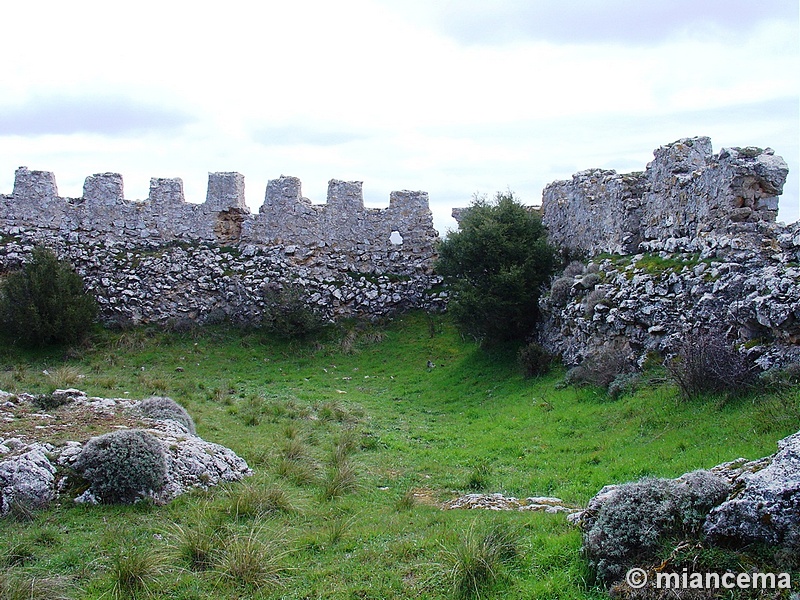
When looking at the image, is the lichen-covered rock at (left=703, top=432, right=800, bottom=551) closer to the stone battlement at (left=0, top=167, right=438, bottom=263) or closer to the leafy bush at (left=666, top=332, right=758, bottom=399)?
the leafy bush at (left=666, top=332, right=758, bottom=399)

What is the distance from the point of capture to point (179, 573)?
6.52 metres

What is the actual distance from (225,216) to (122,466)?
1809cm

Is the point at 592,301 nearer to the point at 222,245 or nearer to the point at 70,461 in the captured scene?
the point at 70,461

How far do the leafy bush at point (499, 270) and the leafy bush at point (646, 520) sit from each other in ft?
42.7

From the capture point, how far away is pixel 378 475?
34.6 ft

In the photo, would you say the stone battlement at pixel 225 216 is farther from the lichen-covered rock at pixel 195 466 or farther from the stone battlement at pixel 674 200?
the lichen-covered rock at pixel 195 466

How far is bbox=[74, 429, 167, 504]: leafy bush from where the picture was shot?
856 centimetres

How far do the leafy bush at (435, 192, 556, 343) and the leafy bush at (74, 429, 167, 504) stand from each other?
11773 millimetres

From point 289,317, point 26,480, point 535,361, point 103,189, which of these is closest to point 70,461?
point 26,480

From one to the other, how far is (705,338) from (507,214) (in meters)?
10.3

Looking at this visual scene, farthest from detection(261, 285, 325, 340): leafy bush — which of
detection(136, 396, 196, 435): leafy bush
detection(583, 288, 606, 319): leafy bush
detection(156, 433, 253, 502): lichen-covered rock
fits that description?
detection(156, 433, 253, 502): lichen-covered rock

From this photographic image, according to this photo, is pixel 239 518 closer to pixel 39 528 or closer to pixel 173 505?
pixel 173 505

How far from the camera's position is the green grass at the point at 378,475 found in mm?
6359

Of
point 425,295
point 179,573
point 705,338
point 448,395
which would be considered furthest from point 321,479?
point 425,295
